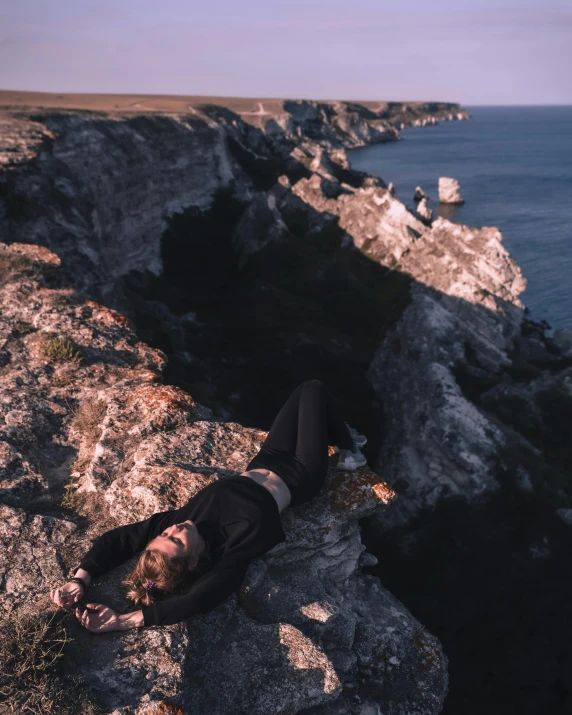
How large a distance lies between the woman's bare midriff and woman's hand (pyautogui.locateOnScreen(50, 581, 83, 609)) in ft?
8.36

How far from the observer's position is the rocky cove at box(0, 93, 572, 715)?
273 inches

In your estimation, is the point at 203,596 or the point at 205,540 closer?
the point at 203,596

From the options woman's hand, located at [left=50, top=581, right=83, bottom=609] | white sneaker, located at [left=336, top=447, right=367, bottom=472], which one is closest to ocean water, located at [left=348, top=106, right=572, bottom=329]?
white sneaker, located at [left=336, top=447, right=367, bottom=472]

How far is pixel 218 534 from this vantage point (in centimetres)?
682

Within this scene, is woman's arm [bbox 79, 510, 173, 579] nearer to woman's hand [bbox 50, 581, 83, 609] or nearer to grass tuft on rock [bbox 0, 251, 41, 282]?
woman's hand [bbox 50, 581, 83, 609]

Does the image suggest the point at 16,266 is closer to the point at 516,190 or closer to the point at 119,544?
the point at 119,544

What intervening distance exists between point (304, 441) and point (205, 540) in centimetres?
247

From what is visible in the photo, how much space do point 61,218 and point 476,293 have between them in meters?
30.4

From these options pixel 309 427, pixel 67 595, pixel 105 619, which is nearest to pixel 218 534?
pixel 105 619

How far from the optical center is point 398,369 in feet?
116

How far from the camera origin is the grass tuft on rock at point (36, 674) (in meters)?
5.07

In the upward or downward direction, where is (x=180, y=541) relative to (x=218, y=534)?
upward

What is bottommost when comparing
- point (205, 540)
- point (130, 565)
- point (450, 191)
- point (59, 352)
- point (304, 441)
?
point (130, 565)

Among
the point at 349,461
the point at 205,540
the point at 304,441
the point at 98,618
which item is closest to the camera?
the point at 98,618
